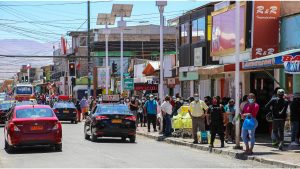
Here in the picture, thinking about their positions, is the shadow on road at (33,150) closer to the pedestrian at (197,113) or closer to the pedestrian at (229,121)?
the pedestrian at (197,113)

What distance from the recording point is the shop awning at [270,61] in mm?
17847

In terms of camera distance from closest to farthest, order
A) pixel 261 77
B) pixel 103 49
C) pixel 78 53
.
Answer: pixel 261 77 < pixel 103 49 < pixel 78 53

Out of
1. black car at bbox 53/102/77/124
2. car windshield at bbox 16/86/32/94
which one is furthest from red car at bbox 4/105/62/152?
car windshield at bbox 16/86/32/94

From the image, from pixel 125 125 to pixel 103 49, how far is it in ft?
164

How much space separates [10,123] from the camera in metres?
18.6

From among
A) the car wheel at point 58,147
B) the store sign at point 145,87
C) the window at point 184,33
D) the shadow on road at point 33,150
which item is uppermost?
the window at point 184,33

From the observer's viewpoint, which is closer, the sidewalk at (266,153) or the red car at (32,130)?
the sidewalk at (266,153)

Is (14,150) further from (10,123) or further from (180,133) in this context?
(180,133)

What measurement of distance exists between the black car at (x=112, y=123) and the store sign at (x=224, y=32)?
6219 mm

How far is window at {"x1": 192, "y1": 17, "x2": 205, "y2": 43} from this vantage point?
34375 millimetres

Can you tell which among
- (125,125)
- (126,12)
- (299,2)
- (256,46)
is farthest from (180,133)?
(126,12)

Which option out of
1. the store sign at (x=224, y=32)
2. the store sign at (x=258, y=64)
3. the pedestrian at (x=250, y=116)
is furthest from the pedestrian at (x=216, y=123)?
the store sign at (x=224, y=32)

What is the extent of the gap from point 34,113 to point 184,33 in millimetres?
20098

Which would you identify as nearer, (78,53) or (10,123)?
(10,123)
